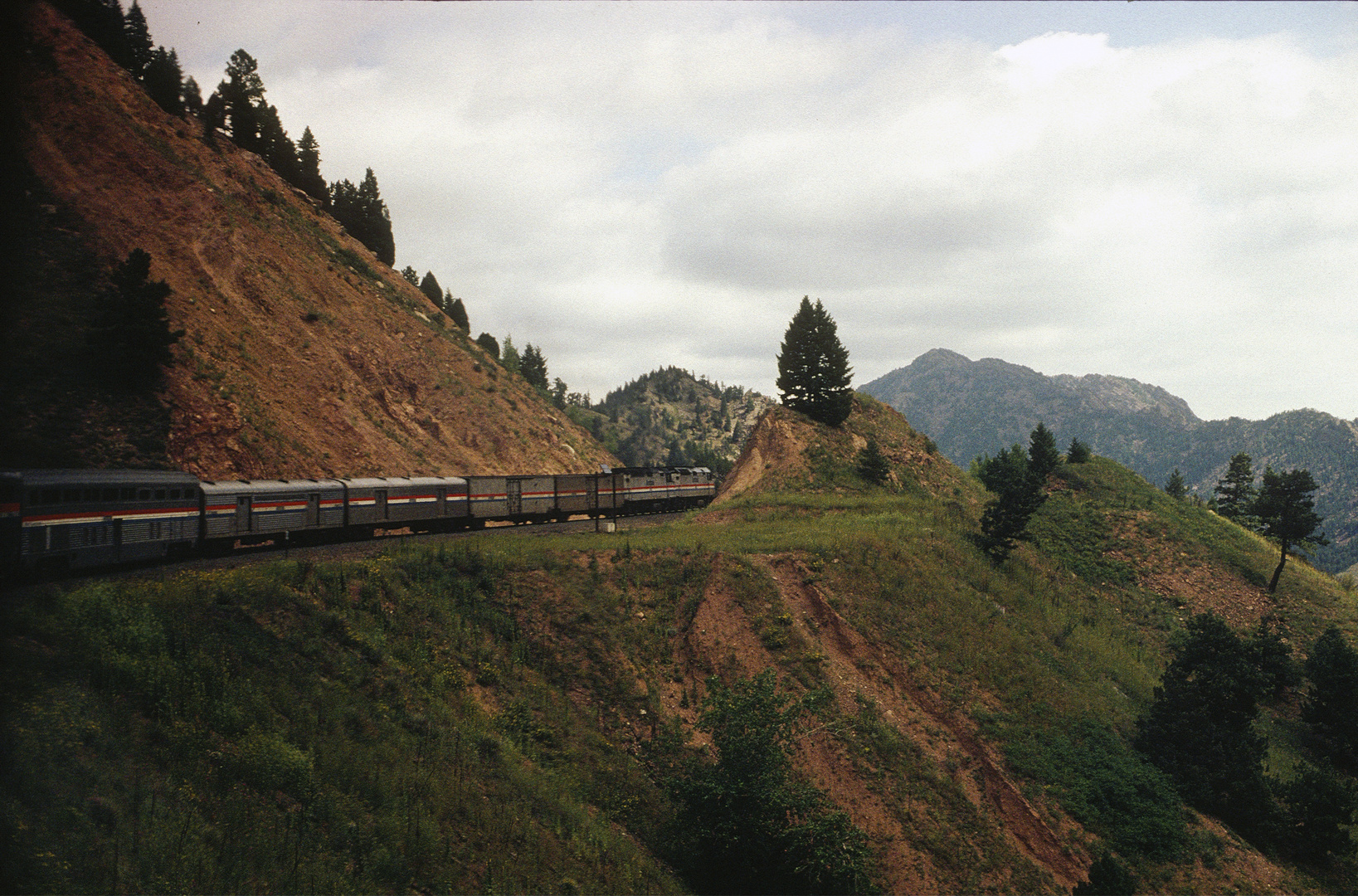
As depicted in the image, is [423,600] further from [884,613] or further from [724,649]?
[884,613]

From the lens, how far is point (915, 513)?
4872 centimetres

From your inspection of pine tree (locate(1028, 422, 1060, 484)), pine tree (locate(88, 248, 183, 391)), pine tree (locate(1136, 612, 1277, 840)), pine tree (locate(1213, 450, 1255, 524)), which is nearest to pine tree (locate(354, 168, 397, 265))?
pine tree (locate(88, 248, 183, 391))

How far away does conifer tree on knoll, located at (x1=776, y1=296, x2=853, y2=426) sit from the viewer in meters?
61.1

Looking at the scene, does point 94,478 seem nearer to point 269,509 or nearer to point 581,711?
point 269,509

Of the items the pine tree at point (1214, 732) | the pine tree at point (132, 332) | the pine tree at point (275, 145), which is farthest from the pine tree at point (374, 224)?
the pine tree at point (1214, 732)

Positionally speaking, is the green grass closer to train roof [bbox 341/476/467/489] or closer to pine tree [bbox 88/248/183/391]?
train roof [bbox 341/476/467/489]

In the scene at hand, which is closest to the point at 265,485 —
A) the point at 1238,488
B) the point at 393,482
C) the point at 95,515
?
the point at 393,482

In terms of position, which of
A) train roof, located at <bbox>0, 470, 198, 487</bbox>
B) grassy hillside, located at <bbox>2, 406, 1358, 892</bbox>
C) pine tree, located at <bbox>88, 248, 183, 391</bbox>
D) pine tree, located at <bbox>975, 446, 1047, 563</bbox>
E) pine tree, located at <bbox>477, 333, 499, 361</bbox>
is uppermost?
pine tree, located at <bbox>477, 333, 499, 361</bbox>

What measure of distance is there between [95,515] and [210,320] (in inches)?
1158

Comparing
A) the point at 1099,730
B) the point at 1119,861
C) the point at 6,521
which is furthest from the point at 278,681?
the point at 1099,730

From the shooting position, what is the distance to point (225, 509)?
30.8 metres

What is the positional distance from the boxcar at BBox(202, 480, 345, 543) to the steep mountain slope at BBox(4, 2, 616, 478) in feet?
27.1

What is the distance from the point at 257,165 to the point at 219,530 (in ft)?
185

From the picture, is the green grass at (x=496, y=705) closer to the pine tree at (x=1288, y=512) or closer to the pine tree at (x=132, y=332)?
the pine tree at (x=1288, y=512)
